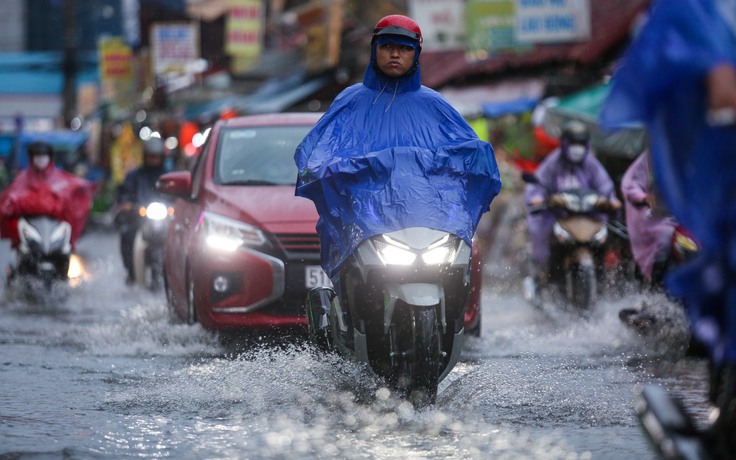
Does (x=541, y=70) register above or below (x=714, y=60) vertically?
below

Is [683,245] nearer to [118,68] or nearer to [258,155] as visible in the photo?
[258,155]

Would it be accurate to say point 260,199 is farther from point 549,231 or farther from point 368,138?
→ point 549,231

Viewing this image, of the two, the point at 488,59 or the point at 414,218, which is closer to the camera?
the point at 414,218

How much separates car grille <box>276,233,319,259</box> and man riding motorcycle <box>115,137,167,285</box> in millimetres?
6384

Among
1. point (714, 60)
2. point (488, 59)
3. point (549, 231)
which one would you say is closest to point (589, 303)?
point (549, 231)

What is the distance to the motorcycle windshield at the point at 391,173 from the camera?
283 inches

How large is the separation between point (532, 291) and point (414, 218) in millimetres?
6303

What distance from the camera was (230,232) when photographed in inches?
385

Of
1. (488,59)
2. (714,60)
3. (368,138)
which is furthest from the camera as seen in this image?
(488,59)

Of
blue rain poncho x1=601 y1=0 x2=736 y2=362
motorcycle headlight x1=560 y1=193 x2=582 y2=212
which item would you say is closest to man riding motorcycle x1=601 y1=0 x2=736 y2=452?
blue rain poncho x1=601 y1=0 x2=736 y2=362

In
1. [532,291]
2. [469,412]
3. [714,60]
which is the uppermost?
[714,60]

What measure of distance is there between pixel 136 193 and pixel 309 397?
8862mm

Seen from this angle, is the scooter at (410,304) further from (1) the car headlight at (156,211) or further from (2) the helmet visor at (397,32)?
(1) the car headlight at (156,211)

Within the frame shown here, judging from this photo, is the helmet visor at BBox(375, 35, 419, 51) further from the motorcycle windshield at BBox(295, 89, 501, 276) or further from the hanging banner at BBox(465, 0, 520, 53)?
the hanging banner at BBox(465, 0, 520, 53)
